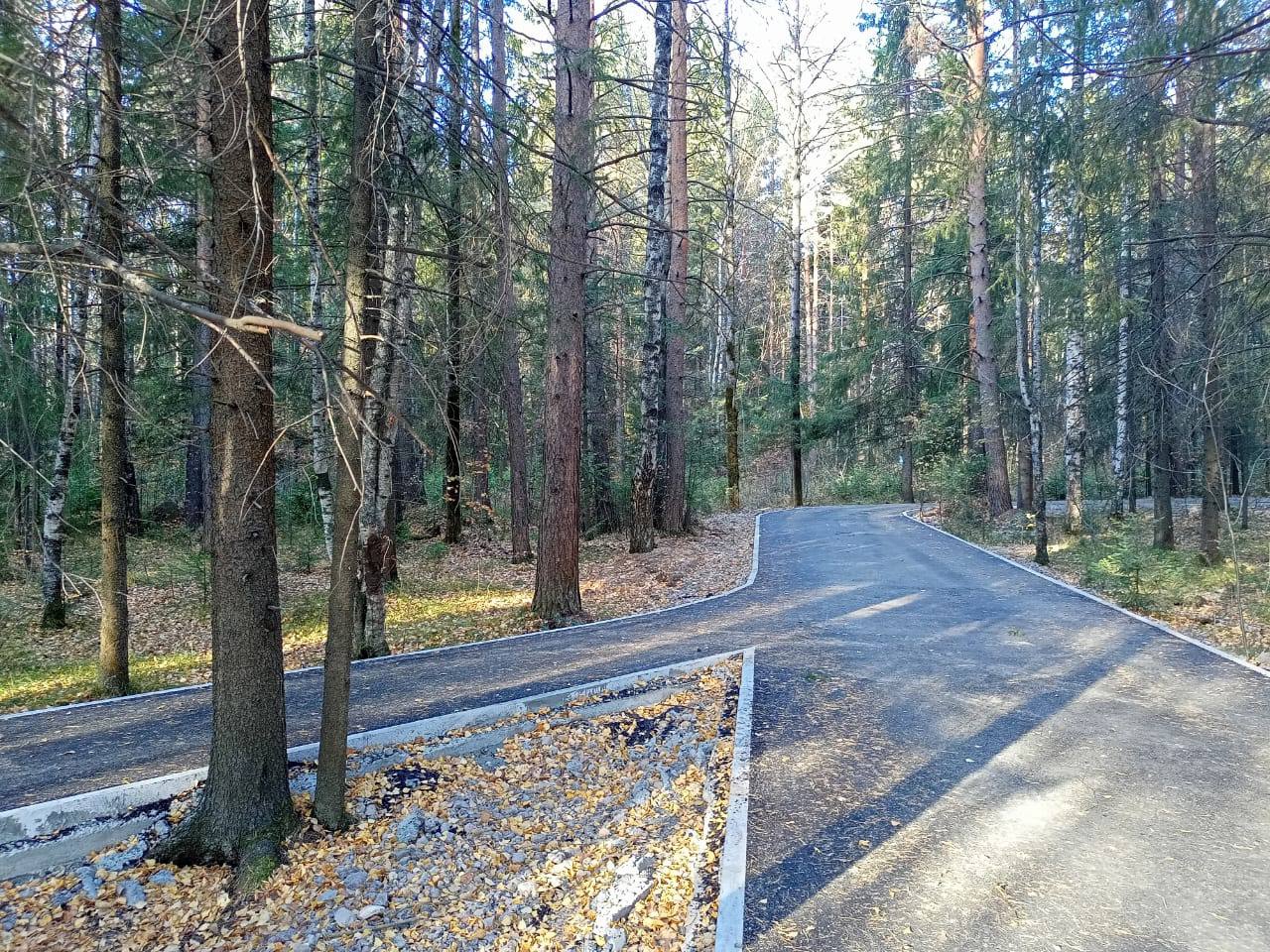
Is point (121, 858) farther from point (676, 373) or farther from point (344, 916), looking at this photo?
point (676, 373)

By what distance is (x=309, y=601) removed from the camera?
11430mm

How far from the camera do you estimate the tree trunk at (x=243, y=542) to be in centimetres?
393

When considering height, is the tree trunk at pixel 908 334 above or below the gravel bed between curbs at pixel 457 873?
above

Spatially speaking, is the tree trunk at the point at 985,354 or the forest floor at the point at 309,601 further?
the tree trunk at the point at 985,354

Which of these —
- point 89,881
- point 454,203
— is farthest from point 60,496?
point 454,203

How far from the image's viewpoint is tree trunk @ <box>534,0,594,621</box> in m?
8.95

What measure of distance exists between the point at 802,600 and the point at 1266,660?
15.6 ft

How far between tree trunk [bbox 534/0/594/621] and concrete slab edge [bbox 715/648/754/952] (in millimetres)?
4002

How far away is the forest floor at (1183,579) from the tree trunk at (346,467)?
307 inches

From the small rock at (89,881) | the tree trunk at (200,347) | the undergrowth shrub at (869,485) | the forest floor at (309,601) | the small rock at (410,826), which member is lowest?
the small rock at (410,826)

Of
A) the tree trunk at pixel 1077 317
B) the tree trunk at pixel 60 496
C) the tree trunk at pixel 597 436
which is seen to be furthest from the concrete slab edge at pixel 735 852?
the tree trunk at pixel 597 436

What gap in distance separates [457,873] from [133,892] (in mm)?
1649

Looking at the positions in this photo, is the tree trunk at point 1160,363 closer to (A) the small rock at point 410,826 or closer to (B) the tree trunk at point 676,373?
(B) the tree trunk at point 676,373

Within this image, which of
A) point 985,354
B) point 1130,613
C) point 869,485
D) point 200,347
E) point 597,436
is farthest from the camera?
point 869,485
